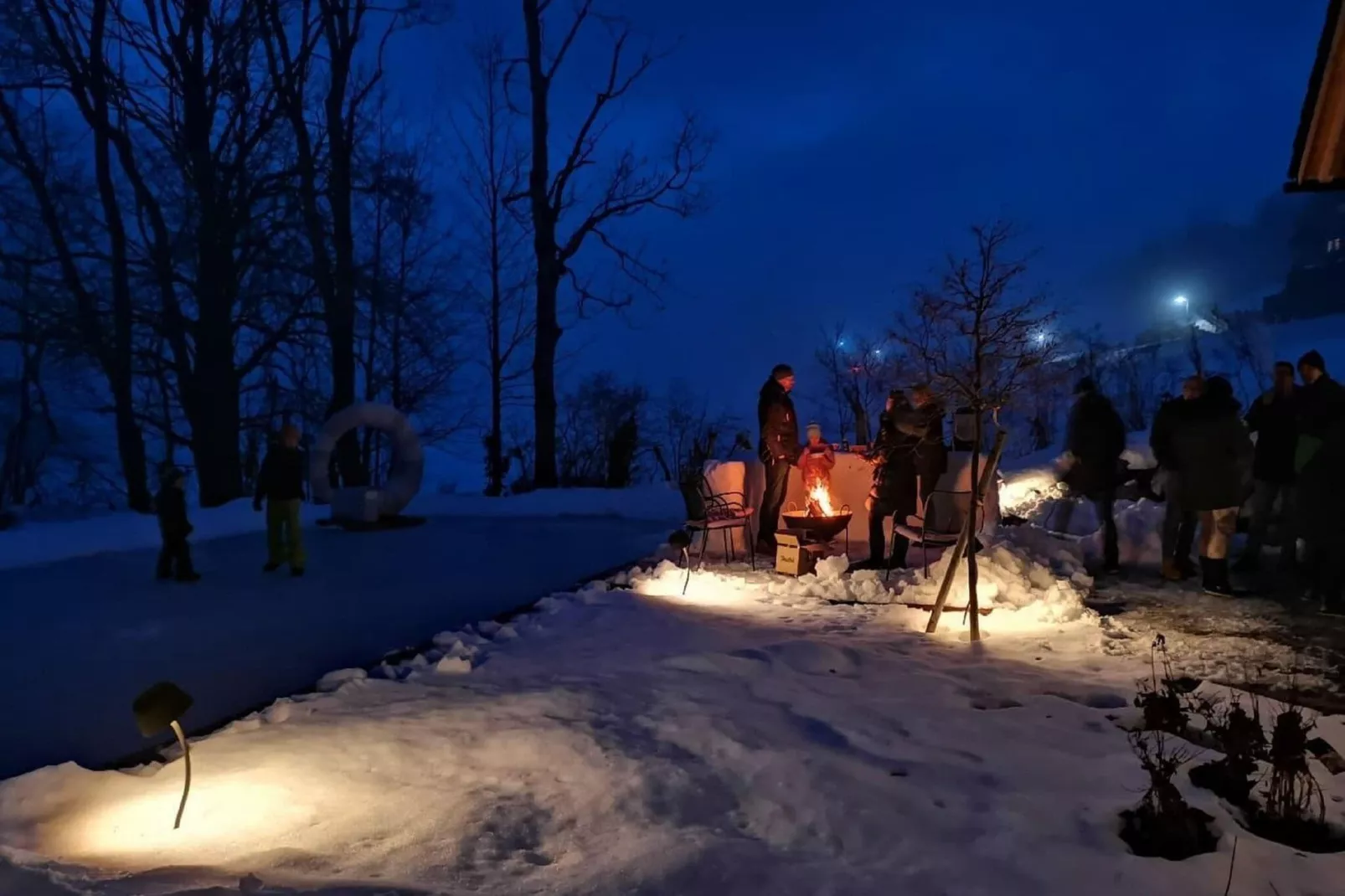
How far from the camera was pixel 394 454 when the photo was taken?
17.0m

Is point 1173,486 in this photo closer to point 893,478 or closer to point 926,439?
point 926,439

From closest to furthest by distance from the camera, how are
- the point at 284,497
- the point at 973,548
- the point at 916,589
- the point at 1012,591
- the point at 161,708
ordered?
the point at 161,708 → the point at 973,548 → the point at 1012,591 → the point at 916,589 → the point at 284,497

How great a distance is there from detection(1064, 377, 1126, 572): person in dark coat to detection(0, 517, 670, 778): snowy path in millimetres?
5222

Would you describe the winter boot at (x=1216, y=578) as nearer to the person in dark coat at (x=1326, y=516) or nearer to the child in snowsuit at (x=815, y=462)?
the person in dark coat at (x=1326, y=516)

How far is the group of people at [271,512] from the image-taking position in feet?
32.7

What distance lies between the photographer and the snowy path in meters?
5.45

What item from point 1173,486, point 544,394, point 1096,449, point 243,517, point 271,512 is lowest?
point 243,517

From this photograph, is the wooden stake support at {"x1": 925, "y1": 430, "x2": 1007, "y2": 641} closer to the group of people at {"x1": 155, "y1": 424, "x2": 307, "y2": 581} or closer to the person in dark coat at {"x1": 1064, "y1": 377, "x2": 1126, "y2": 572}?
the person in dark coat at {"x1": 1064, "y1": 377, "x2": 1126, "y2": 572}

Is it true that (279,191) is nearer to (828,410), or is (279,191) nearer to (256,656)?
(256,656)

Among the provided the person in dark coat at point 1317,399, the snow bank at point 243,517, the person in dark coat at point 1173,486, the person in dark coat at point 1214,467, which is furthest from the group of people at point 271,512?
the person in dark coat at point 1317,399

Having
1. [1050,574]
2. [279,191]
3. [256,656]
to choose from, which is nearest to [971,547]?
[1050,574]

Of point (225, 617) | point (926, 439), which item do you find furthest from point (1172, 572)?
point (225, 617)

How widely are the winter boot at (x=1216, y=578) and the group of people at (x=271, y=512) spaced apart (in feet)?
30.1

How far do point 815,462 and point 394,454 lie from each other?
9.42 metres
